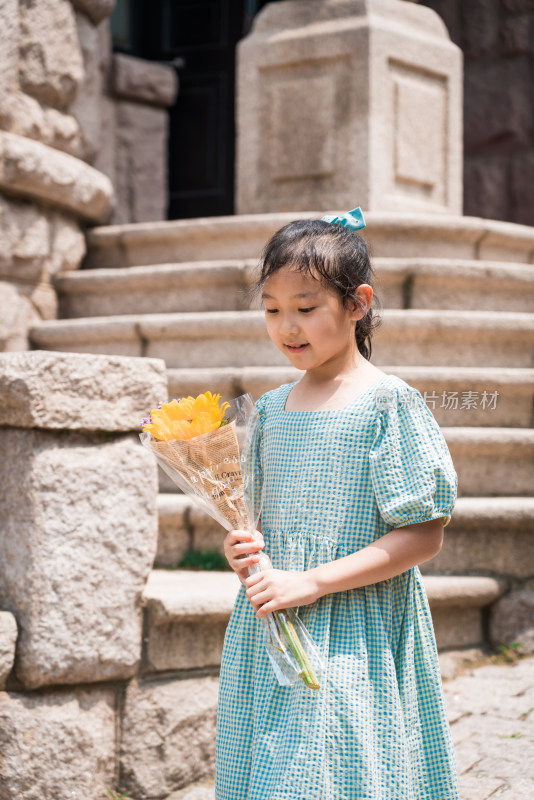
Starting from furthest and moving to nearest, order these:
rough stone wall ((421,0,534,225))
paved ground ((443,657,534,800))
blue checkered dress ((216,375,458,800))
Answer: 1. rough stone wall ((421,0,534,225))
2. paved ground ((443,657,534,800))
3. blue checkered dress ((216,375,458,800))

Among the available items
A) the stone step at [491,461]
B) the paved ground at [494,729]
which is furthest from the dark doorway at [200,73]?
the paved ground at [494,729]

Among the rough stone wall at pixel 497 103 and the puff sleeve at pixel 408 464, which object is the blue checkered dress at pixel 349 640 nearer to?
the puff sleeve at pixel 408 464

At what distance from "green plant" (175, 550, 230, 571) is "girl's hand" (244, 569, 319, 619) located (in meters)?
1.70

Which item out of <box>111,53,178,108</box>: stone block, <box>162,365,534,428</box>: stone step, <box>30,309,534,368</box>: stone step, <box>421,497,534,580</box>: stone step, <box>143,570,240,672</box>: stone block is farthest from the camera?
<box>111,53,178,108</box>: stone block

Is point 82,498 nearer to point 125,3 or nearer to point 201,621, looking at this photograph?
point 201,621

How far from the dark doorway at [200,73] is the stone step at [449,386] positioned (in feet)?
13.2

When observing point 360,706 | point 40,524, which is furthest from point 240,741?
point 40,524

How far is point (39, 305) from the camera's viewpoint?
4.42 metres

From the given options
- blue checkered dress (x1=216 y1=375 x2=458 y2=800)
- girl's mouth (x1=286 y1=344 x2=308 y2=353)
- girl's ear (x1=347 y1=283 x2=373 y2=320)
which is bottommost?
blue checkered dress (x1=216 y1=375 x2=458 y2=800)

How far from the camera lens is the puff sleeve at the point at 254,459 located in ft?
5.74

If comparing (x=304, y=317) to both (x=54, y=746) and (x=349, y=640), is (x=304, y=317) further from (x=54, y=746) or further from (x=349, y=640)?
(x=54, y=746)

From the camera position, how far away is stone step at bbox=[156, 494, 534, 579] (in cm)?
325

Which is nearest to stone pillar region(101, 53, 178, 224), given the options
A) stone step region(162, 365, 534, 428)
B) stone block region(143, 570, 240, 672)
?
stone step region(162, 365, 534, 428)

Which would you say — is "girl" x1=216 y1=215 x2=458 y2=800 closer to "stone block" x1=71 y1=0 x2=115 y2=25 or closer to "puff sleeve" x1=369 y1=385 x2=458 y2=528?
"puff sleeve" x1=369 y1=385 x2=458 y2=528
